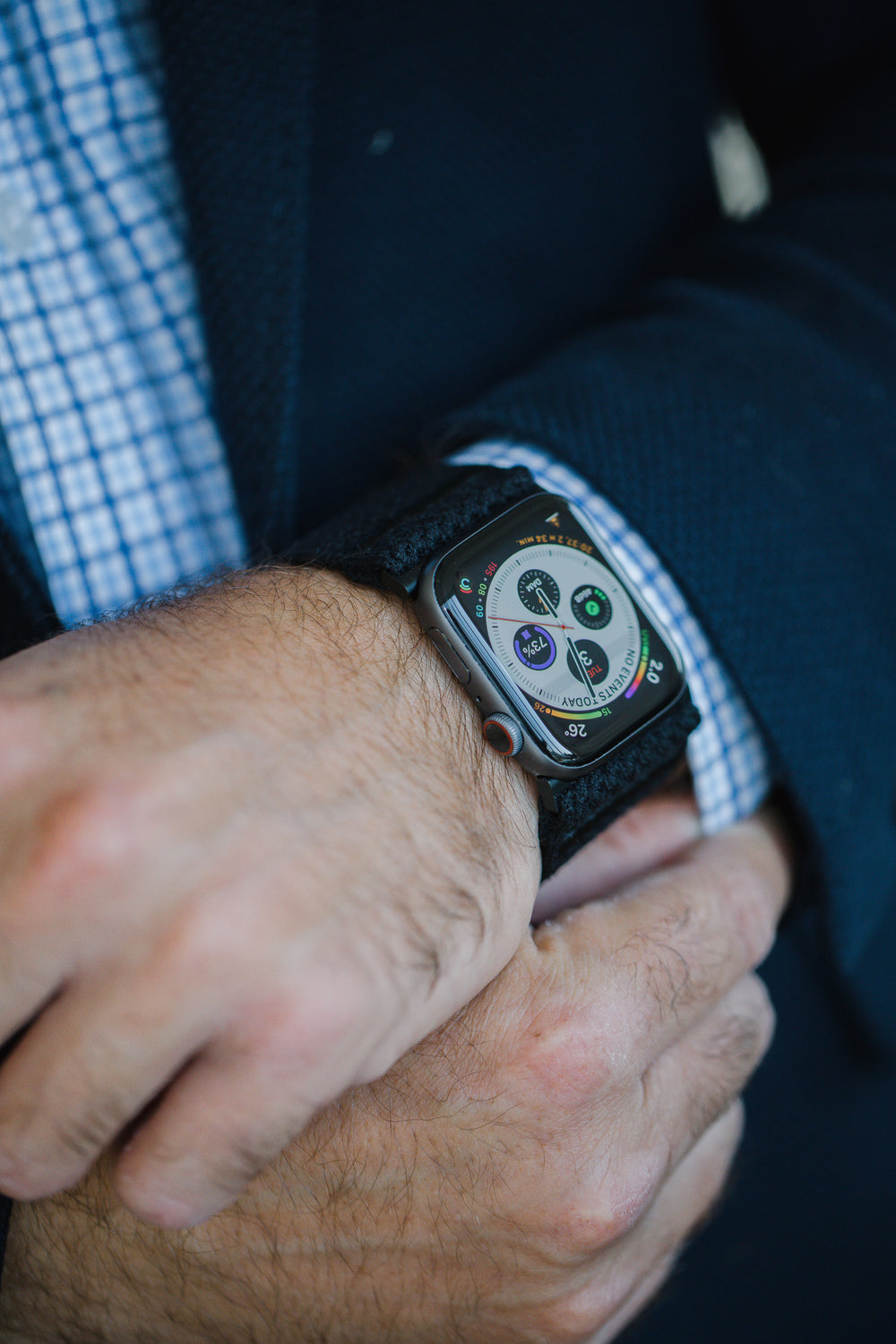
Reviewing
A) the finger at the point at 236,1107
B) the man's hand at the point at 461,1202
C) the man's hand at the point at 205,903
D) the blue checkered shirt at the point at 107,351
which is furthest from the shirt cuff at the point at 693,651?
the finger at the point at 236,1107

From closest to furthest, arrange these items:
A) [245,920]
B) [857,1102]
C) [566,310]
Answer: [245,920]
[566,310]
[857,1102]

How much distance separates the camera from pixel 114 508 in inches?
29.9

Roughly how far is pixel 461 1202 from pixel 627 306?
2.53 feet

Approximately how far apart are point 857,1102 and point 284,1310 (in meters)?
0.73

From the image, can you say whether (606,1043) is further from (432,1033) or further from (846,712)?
(846,712)

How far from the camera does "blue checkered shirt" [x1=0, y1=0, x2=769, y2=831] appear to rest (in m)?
0.70

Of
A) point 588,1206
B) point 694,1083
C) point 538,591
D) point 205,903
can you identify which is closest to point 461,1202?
point 588,1206

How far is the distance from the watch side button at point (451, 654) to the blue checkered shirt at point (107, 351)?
0.65 ft

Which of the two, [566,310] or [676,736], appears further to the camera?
[566,310]

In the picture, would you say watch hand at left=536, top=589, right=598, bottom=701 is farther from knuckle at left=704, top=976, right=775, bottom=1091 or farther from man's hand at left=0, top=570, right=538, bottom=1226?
knuckle at left=704, top=976, right=775, bottom=1091

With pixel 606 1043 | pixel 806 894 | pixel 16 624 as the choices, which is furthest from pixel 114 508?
pixel 806 894

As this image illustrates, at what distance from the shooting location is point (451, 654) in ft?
1.83

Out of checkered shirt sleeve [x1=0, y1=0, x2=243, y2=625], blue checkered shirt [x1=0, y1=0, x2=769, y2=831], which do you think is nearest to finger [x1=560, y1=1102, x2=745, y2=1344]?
blue checkered shirt [x1=0, y1=0, x2=769, y2=831]

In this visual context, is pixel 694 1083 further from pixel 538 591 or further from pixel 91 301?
pixel 91 301
